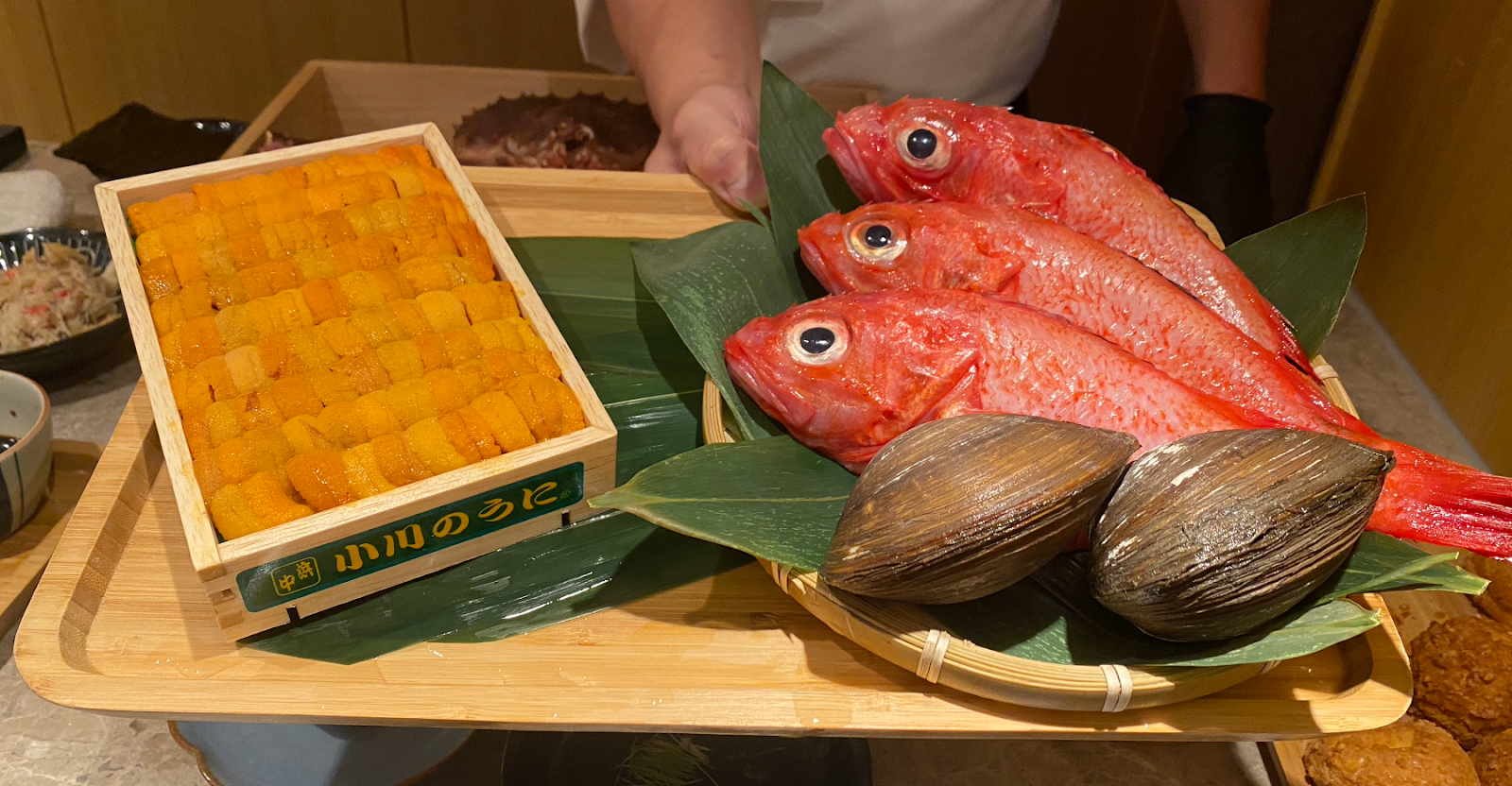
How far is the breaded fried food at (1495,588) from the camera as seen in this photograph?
3.71 feet

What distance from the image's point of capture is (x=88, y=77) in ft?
7.66

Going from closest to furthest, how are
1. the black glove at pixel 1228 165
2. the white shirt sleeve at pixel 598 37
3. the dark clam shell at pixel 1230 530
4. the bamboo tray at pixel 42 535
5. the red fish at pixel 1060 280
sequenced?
the dark clam shell at pixel 1230 530 < the red fish at pixel 1060 280 < the bamboo tray at pixel 42 535 < the black glove at pixel 1228 165 < the white shirt sleeve at pixel 598 37

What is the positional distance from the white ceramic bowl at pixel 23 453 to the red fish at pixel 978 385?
86 cm

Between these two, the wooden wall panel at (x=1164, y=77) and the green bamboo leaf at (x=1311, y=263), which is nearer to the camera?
the green bamboo leaf at (x=1311, y=263)

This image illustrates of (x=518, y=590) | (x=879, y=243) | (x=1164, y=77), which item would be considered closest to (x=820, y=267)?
(x=879, y=243)

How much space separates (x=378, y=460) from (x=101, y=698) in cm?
26

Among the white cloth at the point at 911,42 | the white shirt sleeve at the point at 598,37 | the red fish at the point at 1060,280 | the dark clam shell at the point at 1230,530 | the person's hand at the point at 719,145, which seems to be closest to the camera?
the dark clam shell at the point at 1230,530

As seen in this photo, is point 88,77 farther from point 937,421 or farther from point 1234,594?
point 1234,594

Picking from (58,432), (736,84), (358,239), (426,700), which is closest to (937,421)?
(426,700)

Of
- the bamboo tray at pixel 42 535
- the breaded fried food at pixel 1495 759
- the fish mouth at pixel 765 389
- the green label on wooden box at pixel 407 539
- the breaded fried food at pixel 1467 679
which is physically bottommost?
the bamboo tray at pixel 42 535

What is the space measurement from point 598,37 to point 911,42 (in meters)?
0.64

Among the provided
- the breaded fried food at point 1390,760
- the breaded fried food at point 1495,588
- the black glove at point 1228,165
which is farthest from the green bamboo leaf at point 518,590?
the black glove at point 1228,165

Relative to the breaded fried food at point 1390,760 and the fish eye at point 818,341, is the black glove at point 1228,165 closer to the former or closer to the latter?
the breaded fried food at point 1390,760

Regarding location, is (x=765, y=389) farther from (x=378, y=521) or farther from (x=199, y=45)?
(x=199, y=45)
